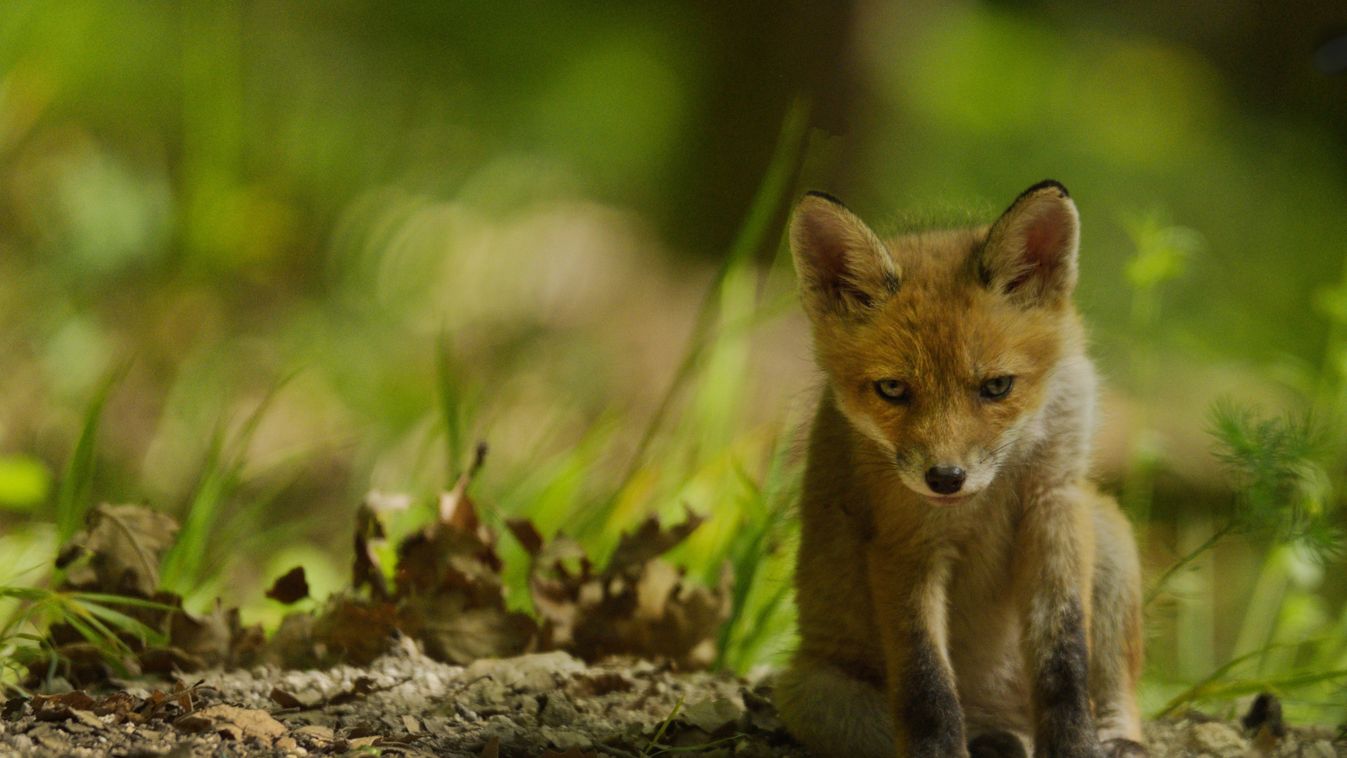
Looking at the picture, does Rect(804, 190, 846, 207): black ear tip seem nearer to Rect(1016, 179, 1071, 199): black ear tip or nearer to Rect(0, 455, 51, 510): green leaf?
Rect(1016, 179, 1071, 199): black ear tip

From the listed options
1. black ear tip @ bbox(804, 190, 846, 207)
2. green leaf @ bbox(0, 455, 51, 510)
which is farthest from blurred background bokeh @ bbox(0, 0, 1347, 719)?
black ear tip @ bbox(804, 190, 846, 207)

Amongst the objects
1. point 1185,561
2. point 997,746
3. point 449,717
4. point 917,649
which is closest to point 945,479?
point 917,649

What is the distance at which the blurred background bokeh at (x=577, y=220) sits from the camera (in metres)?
5.46

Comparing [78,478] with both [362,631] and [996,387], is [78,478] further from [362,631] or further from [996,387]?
[996,387]

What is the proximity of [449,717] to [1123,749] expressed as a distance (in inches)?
62.2

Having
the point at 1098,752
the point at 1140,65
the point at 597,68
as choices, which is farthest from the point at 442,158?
the point at 1098,752

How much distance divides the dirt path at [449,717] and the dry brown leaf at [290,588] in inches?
10.5

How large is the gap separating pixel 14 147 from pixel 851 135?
453 centimetres

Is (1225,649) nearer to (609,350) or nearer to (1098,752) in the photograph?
(609,350)

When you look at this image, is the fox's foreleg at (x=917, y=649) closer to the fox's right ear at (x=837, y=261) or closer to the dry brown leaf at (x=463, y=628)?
the fox's right ear at (x=837, y=261)

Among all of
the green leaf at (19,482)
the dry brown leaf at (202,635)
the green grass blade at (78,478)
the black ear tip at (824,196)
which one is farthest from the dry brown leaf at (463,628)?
the black ear tip at (824,196)

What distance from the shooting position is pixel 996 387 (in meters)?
2.79

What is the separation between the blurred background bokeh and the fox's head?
146 cm

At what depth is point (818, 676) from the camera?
122 inches
